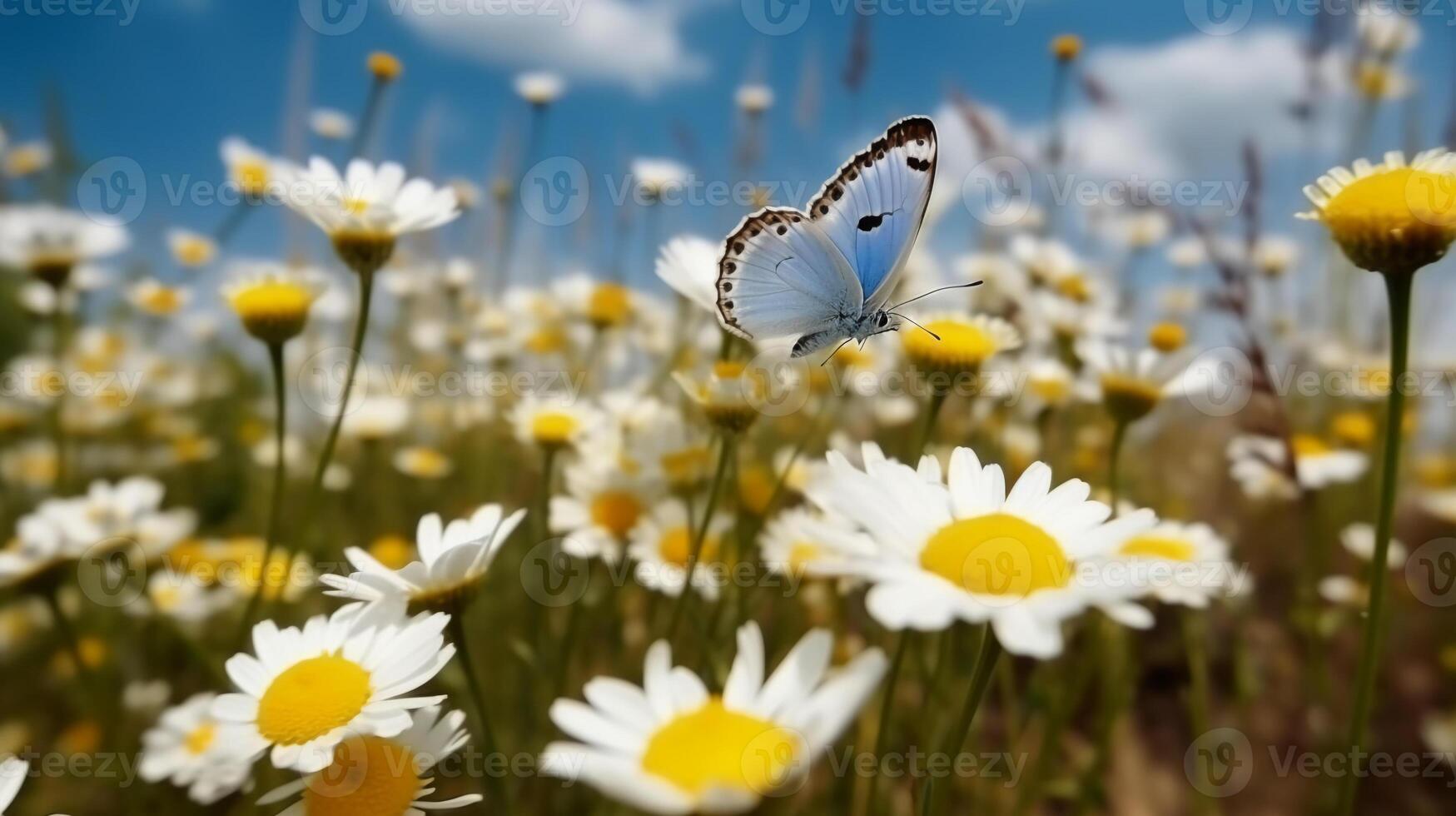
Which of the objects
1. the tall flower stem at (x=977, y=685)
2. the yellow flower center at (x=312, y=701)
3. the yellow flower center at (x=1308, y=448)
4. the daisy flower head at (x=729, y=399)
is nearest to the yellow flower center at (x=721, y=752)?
the tall flower stem at (x=977, y=685)

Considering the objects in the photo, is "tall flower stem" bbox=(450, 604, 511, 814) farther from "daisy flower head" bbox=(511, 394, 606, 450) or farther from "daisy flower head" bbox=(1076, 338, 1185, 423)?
"daisy flower head" bbox=(1076, 338, 1185, 423)

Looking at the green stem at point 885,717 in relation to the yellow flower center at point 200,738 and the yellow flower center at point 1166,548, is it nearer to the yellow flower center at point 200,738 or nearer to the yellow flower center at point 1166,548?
the yellow flower center at point 1166,548

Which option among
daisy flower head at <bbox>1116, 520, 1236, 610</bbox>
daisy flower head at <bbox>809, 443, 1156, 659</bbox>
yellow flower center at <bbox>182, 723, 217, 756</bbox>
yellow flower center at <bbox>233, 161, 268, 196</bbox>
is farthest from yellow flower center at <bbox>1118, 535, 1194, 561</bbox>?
yellow flower center at <bbox>233, 161, 268, 196</bbox>

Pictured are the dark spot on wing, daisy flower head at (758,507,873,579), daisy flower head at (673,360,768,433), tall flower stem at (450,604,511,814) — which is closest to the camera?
daisy flower head at (758,507,873,579)

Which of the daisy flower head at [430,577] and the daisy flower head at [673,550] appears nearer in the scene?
the daisy flower head at [430,577]

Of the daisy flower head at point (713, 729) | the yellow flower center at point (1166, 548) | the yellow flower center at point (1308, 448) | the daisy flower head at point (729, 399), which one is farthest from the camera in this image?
the yellow flower center at point (1308, 448)

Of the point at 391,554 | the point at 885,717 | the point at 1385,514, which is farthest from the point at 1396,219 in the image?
the point at 391,554
